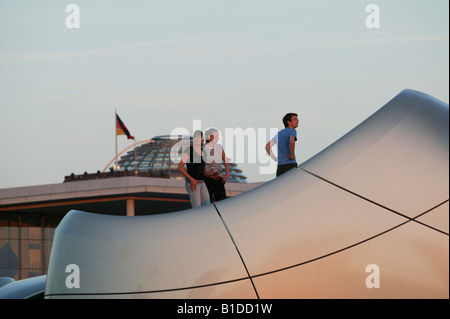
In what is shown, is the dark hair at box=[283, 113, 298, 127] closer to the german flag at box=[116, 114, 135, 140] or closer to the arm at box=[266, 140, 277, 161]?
the arm at box=[266, 140, 277, 161]

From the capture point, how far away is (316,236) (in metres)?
4.65

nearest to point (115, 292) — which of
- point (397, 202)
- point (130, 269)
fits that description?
point (130, 269)

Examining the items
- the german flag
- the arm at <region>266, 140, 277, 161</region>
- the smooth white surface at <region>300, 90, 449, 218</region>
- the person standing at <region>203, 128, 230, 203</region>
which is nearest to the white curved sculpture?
the smooth white surface at <region>300, 90, 449, 218</region>

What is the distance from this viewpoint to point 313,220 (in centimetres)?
470

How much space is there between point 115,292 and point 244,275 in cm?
91

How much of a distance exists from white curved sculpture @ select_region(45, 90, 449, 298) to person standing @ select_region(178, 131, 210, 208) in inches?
152

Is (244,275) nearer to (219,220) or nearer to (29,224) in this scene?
(219,220)

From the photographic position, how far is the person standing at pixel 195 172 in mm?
8938

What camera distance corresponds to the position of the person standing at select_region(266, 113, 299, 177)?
8.99 m

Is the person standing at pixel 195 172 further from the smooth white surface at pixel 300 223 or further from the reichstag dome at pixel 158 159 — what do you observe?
the reichstag dome at pixel 158 159

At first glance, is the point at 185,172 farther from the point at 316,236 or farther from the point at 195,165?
the point at 316,236

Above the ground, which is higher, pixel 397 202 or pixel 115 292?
pixel 397 202
